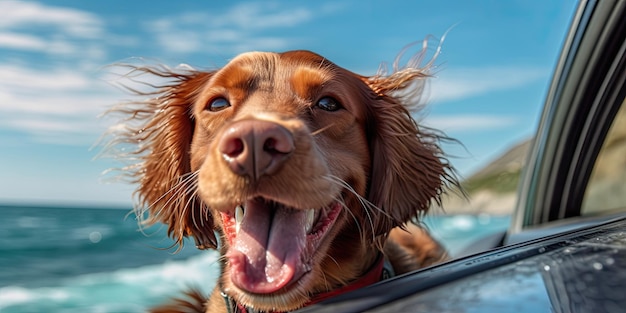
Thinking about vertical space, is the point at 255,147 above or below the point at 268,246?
above

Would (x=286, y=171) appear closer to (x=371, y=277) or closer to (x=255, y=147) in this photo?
(x=255, y=147)

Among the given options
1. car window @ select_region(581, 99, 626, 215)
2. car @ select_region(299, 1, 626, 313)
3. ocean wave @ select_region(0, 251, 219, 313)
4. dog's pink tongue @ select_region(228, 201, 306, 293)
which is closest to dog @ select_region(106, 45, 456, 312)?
dog's pink tongue @ select_region(228, 201, 306, 293)

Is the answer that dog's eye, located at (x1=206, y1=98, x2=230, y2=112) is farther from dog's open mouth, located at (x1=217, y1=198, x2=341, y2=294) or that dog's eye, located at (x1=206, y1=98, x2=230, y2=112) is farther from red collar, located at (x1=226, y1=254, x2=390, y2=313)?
red collar, located at (x1=226, y1=254, x2=390, y2=313)

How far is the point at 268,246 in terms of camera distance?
69.2 inches

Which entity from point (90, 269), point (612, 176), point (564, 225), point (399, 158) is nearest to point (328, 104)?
point (399, 158)

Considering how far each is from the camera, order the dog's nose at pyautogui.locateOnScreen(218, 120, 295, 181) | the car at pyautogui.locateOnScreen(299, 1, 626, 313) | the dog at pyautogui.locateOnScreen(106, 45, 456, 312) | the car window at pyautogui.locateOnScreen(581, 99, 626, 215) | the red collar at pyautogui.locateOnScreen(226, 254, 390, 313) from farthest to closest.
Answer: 1. the car window at pyautogui.locateOnScreen(581, 99, 626, 215)
2. the red collar at pyautogui.locateOnScreen(226, 254, 390, 313)
3. the dog at pyautogui.locateOnScreen(106, 45, 456, 312)
4. the dog's nose at pyautogui.locateOnScreen(218, 120, 295, 181)
5. the car at pyautogui.locateOnScreen(299, 1, 626, 313)

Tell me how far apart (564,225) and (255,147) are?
1.85 meters

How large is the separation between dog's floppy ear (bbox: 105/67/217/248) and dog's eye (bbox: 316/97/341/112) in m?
0.56

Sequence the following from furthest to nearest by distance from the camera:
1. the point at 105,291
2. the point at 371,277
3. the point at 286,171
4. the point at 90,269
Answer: the point at 90,269 < the point at 105,291 < the point at 371,277 < the point at 286,171

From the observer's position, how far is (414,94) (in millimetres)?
2711

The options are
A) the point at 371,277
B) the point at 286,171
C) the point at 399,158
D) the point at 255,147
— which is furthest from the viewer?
the point at 399,158

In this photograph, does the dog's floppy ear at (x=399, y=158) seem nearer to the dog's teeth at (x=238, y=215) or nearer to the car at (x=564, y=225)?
the car at (x=564, y=225)

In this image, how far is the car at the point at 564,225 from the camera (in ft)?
2.91

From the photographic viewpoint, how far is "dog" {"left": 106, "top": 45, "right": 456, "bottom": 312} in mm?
1705
